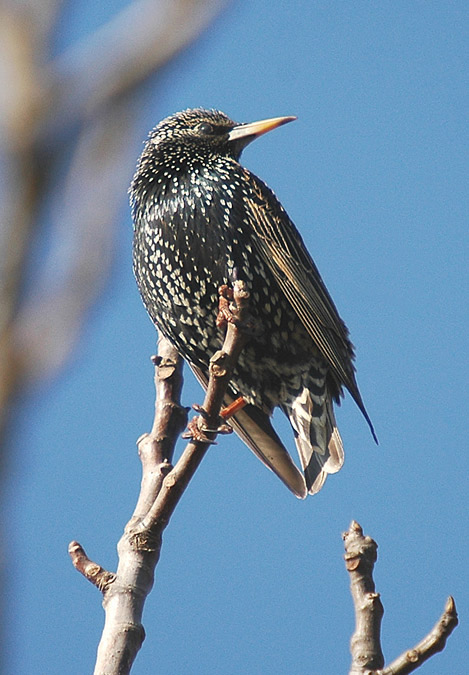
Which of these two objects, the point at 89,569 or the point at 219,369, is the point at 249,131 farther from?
the point at 89,569

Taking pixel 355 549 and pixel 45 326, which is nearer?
pixel 45 326

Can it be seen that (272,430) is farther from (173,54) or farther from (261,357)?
(173,54)

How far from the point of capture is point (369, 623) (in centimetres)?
269

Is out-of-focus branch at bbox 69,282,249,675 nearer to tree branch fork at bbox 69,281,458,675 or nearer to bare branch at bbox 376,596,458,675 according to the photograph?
tree branch fork at bbox 69,281,458,675

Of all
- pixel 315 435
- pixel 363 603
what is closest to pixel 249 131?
pixel 315 435

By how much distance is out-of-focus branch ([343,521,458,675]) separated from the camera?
254cm

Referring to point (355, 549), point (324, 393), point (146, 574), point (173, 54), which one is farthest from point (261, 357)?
point (173, 54)

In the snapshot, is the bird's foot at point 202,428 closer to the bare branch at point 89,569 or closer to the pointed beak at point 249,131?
the bare branch at point 89,569

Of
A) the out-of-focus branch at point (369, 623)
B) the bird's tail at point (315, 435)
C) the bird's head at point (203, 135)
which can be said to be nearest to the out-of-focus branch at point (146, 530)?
the out-of-focus branch at point (369, 623)

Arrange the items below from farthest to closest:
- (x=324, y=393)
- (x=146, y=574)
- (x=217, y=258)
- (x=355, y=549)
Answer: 1. (x=324, y=393)
2. (x=217, y=258)
3. (x=146, y=574)
4. (x=355, y=549)

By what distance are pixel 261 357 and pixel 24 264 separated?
379 centimetres

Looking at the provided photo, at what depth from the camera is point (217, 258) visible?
4.61 m

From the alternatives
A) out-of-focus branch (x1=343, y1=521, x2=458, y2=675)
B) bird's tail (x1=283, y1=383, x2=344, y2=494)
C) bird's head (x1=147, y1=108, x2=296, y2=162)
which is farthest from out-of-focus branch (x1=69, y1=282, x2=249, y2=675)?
bird's head (x1=147, y1=108, x2=296, y2=162)

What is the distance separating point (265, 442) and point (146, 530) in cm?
154
